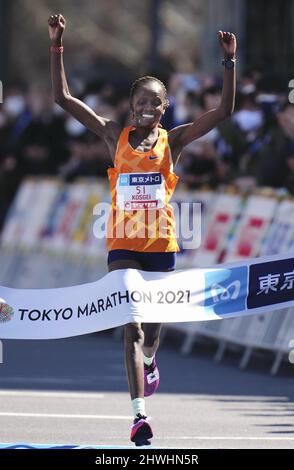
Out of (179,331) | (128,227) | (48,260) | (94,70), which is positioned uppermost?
(94,70)

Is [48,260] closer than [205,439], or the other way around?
[205,439]

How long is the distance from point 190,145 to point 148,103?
30.8ft

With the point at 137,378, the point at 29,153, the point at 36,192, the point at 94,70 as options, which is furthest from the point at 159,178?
the point at 94,70

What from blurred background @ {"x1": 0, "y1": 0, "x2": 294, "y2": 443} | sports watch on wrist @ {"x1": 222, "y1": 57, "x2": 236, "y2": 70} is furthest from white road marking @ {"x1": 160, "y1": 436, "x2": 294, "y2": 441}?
sports watch on wrist @ {"x1": 222, "y1": 57, "x2": 236, "y2": 70}

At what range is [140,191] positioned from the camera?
10.7 meters

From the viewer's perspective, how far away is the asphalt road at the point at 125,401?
36.6 feet

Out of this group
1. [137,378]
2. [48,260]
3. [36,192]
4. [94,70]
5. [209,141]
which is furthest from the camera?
[94,70]

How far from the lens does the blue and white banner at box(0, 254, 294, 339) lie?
414 inches

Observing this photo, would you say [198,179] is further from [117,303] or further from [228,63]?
[117,303]

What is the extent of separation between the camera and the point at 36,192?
2217cm

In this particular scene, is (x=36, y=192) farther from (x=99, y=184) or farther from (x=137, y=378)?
(x=137, y=378)

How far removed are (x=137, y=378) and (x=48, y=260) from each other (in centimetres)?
1042

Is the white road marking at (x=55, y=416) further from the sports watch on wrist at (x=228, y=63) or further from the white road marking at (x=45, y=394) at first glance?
the sports watch on wrist at (x=228, y=63)

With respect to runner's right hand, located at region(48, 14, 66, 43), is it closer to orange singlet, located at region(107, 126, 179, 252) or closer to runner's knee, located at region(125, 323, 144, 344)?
orange singlet, located at region(107, 126, 179, 252)
